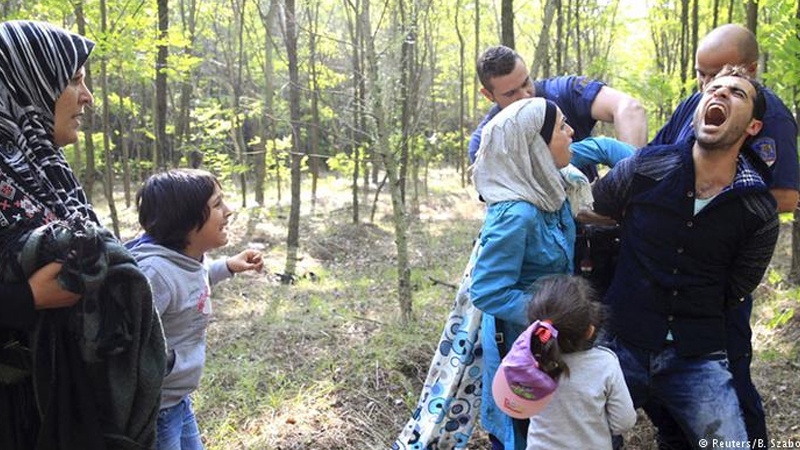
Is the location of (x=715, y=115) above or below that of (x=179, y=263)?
above

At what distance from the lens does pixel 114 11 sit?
6930 mm

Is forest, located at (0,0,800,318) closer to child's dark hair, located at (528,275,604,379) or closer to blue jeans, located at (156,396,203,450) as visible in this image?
child's dark hair, located at (528,275,604,379)

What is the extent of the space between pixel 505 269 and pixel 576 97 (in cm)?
127

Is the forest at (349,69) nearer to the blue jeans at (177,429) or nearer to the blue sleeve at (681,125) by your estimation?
the blue sleeve at (681,125)

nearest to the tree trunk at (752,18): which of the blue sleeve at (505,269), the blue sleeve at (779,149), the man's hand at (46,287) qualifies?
the blue sleeve at (779,149)

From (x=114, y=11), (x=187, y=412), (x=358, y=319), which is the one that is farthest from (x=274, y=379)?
(x=114, y=11)

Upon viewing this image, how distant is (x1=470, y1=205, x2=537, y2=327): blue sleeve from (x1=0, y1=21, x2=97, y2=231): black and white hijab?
137 centimetres

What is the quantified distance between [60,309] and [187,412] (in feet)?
2.92

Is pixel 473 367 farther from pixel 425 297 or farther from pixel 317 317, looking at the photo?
pixel 425 297

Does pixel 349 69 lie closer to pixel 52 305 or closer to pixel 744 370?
pixel 744 370

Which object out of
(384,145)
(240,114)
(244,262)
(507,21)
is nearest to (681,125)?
(244,262)

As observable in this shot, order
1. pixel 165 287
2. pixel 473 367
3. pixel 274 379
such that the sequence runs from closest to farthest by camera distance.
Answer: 1. pixel 165 287
2. pixel 473 367
3. pixel 274 379

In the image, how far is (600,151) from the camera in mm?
2709

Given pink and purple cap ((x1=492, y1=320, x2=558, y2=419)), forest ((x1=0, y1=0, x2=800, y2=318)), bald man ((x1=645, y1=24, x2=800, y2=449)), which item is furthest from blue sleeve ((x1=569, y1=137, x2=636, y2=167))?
forest ((x1=0, y1=0, x2=800, y2=318))
